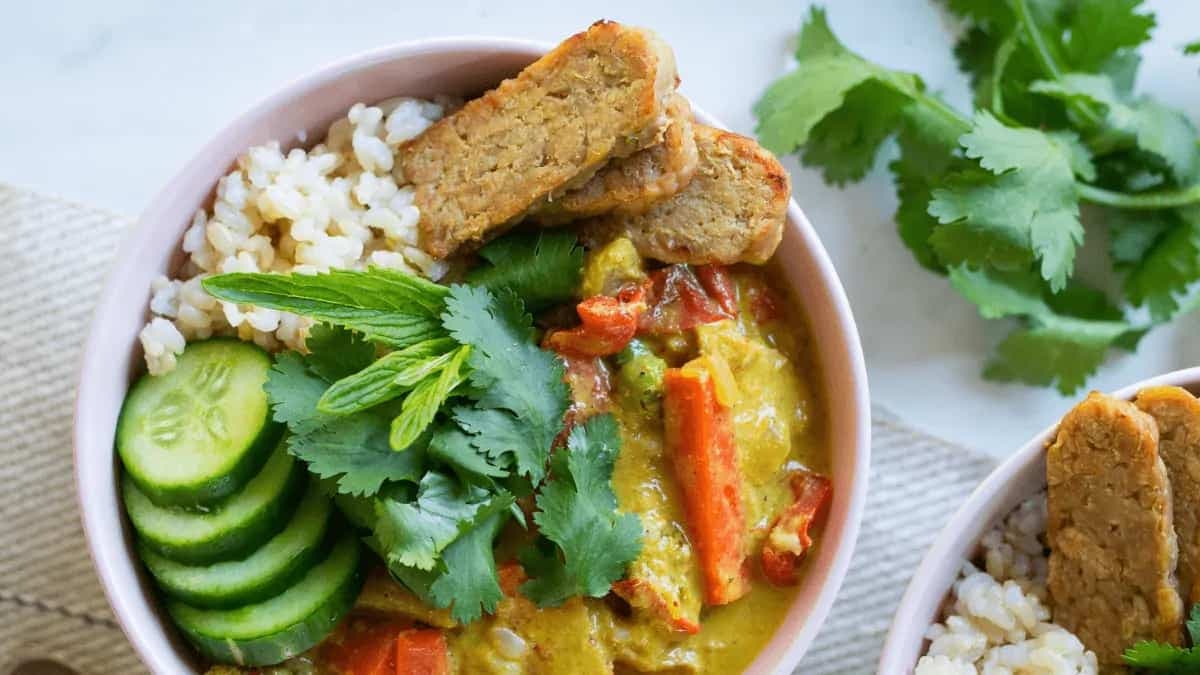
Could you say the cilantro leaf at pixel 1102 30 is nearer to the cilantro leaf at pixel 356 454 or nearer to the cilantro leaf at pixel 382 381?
the cilantro leaf at pixel 382 381

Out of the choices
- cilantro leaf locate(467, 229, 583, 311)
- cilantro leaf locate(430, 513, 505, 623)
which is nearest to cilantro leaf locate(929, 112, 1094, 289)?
cilantro leaf locate(467, 229, 583, 311)

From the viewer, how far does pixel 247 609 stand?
9.33 ft

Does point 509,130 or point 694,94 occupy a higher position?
point 509,130

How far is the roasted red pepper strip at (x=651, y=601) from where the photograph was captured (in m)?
2.93

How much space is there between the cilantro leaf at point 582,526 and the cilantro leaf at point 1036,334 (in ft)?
4.19

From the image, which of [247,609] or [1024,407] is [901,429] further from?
[247,609]

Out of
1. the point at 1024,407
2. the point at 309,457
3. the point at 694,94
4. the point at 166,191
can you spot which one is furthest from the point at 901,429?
the point at 166,191

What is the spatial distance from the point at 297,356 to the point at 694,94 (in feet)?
4.79

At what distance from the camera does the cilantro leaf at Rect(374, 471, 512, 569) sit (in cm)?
274

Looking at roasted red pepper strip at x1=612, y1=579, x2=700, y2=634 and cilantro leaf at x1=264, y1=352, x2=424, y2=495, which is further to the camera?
roasted red pepper strip at x1=612, y1=579, x2=700, y2=634

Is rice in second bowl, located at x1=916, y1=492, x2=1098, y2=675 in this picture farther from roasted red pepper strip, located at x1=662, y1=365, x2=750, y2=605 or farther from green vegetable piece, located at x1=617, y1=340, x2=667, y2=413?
green vegetable piece, located at x1=617, y1=340, x2=667, y2=413

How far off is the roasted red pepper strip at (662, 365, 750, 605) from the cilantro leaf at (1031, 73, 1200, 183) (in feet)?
4.61

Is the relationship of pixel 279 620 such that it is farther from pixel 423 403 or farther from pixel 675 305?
pixel 675 305

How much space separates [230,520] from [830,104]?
71.8 inches
